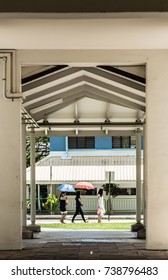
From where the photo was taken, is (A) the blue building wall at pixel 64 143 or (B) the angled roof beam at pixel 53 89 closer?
(B) the angled roof beam at pixel 53 89

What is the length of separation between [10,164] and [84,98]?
24.8ft

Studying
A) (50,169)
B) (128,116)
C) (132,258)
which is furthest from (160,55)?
(50,169)

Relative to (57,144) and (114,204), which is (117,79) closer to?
(114,204)

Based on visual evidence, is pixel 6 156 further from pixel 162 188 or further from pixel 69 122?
pixel 69 122

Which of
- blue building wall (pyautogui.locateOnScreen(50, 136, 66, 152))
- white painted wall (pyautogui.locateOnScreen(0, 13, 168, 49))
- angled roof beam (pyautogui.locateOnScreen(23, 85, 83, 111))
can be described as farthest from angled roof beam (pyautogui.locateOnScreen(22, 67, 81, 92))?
blue building wall (pyautogui.locateOnScreen(50, 136, 66, 152))

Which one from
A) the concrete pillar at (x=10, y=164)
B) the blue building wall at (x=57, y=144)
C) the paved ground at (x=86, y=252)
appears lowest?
the paved ground at (x=86, y=252)

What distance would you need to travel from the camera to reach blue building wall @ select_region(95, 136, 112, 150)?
35.2m

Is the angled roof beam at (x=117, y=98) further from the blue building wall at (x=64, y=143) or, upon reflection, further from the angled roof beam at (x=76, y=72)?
the blue building wall at (x=64, y=143)

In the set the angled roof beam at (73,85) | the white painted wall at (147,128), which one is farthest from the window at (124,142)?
the white painted wall at (147,128)

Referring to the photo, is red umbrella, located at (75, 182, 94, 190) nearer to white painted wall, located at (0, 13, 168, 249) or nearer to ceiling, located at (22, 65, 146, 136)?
ceiling, located at (22, 65, 146, 136)

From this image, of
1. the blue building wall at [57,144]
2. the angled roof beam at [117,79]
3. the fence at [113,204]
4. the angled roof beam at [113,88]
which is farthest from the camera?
the blue building wall at [57,144]

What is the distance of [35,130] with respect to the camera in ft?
72.3

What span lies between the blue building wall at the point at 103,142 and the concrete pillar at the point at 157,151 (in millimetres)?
22740

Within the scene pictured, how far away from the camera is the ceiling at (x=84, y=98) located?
Result: 1532 cm
